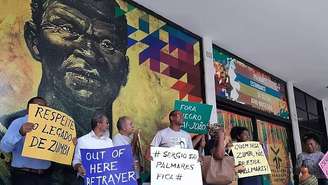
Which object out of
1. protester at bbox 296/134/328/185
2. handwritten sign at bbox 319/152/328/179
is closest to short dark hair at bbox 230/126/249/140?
protester at bbox 296/134/328/185

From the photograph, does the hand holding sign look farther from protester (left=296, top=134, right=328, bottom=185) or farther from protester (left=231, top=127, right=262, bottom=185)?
protester (left=296, top=134, right=328, bottom=185)

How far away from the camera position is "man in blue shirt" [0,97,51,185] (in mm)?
3170

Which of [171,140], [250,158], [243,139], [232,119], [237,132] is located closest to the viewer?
[171,140]

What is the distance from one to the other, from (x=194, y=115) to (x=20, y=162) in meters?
2.18

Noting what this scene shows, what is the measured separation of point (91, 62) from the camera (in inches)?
178

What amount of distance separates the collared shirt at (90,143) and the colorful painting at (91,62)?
1.30 feet

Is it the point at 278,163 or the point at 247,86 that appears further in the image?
the point at 278,163

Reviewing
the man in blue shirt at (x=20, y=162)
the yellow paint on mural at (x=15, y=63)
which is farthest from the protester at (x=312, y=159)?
the yellow paint on mural at (x=15, y=63)

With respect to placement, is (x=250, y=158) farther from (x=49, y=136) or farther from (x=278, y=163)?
(x=278, y=163)

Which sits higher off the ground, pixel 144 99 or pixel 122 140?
pixel 144 99

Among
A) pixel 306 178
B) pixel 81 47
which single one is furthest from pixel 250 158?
pixel 81 47

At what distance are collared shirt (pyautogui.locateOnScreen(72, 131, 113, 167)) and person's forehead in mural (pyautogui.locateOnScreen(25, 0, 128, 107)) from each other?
744 millimetres

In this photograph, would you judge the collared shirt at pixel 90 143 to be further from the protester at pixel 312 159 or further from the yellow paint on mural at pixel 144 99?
the protester at pixel 312 159

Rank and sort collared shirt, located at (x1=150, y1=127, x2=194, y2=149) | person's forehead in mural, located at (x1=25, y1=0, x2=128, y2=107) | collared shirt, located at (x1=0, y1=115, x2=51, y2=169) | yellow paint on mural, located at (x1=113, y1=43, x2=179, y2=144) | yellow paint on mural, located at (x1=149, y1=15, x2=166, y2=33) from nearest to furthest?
collared shirt, located at (x1=0, y1=115, x2=51, y2=169)
person's forehead in mural, located at (x1=25, y1=0, x2=128, y2=107)
collared shirt, located at (x1=150, y1=127, x2=194, y2=149)
yellow paint on mural, located at (x1=113, y1=43, x2=179, y2=144)
yellow paint on mural, located at (x1=149, y1=15, x2=166, y2=33)
